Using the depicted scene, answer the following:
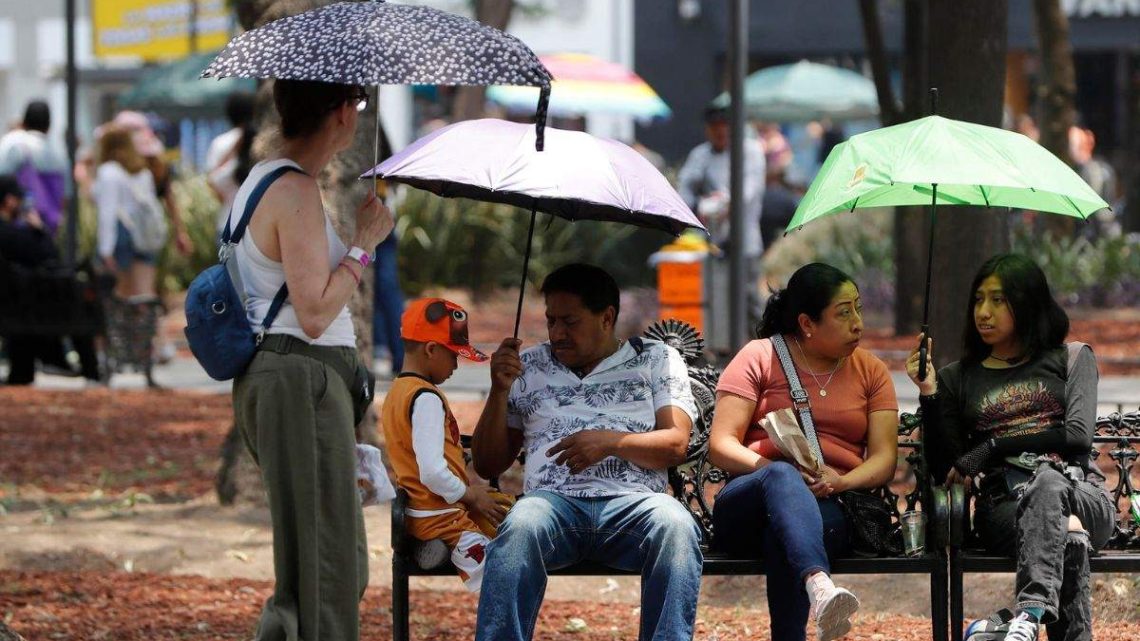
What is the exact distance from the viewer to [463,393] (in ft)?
39.1

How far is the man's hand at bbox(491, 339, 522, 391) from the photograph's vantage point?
524 cm

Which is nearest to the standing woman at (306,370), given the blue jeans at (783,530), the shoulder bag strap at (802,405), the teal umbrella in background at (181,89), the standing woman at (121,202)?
the blue jeans at (783,530)

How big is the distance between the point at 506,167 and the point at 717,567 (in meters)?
1.29

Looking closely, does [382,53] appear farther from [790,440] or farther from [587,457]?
[790,440]

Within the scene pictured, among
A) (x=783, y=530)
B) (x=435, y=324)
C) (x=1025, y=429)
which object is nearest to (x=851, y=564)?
(x=783, y=530)

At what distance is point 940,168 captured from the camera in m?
5.14

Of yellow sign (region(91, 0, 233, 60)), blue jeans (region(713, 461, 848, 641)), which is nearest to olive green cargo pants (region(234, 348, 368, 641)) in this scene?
blue jeans (region(713, 461, 848, 641))

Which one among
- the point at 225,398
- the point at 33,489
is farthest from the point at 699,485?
the point at 225,398

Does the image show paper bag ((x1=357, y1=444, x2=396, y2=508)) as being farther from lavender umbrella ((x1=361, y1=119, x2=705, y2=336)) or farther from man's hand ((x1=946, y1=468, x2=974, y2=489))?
man's hand ((x1=946, y1=468, x2=974, y2=489))

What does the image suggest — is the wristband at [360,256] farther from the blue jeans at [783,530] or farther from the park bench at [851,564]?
the blue jeans at [783,530]

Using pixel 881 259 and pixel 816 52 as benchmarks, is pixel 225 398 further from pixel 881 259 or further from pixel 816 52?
pixel 816 52

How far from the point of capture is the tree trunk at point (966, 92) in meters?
7.69

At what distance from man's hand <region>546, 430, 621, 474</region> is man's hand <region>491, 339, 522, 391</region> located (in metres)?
0.24

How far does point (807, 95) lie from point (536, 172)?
17659mm
